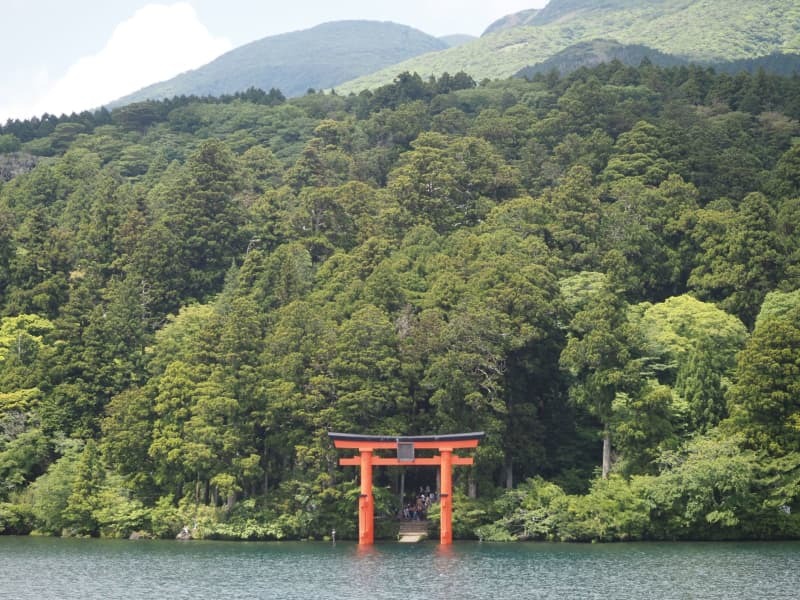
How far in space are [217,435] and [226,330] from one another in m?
5.48

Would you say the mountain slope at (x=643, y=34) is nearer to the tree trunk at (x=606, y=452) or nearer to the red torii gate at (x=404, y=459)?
the tree trunk at (x=606, y=452)

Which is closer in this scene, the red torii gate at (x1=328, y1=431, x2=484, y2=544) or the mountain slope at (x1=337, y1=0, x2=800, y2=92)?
the red torii gate at (x1=328, y1=431, x2=484, y2=544)

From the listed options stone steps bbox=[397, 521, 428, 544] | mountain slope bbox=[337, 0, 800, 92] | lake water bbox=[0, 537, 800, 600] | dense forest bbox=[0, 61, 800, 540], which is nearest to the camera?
lake water bbox=[0, 537, 800, 600]

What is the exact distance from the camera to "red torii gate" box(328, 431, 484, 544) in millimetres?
54125

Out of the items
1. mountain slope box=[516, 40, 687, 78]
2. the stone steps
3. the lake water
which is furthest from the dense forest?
mountain slope box=[516, 40, 687, 78]

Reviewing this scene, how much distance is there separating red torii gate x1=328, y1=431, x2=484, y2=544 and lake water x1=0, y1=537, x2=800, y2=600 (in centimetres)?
104

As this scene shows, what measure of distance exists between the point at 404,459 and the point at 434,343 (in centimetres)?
636

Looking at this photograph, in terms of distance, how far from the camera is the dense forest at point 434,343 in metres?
55.3

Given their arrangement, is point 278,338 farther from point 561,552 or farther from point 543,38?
point 543,38

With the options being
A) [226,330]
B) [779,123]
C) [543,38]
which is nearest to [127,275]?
[226,330]

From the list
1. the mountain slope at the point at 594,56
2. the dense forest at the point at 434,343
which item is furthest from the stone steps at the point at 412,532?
the mountain slope at the point at 594,56

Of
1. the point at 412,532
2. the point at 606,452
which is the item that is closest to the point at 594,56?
the point at 606,452

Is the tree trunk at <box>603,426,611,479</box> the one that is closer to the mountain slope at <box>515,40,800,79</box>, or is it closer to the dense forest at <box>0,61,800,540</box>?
the dense forest at <box>0,61,800,540</box>

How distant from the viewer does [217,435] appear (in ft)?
190
